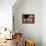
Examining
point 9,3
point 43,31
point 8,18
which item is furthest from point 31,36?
point 9,3

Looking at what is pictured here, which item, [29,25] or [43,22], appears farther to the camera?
[29,25]

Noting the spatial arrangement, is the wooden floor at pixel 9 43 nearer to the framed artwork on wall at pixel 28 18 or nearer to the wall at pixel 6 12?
the wall at pixel 6 12

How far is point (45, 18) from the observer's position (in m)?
3.99

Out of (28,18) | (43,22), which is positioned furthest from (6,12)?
(43,22)

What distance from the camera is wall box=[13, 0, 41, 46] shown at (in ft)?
14.3

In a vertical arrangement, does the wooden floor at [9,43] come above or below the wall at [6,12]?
below

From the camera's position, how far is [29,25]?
4.38 meters

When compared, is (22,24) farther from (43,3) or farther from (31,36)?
(43,3)

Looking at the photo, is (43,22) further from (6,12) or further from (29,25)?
(6,12)

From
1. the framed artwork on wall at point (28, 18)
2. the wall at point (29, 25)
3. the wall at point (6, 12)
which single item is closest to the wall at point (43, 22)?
the wall at point (29, 25)

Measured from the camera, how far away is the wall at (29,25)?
4.34 meters

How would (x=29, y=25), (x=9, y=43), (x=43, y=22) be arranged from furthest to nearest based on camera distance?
(x=29, y=25) < (x=43, y=22) < (x=9, y=43)

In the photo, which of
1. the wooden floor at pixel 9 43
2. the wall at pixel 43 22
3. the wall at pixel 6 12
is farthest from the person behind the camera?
the wall at pixel 43 22

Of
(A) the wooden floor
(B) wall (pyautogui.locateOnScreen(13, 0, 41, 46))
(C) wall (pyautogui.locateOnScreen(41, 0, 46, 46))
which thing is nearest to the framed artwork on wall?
(B) wall (pyautogui.locateOnScreen(13, 0, 41, 46))
